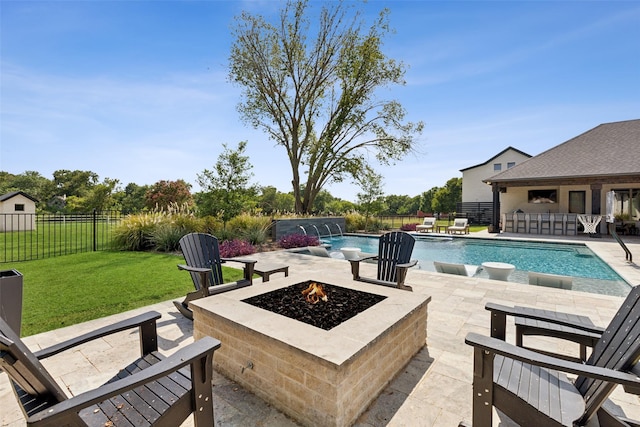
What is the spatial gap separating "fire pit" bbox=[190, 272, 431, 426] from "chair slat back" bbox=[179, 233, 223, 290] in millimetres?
1098

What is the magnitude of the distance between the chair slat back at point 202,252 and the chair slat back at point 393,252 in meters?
2.26

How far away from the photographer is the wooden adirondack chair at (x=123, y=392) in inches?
40.5

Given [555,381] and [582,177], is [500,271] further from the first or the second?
[582,177]

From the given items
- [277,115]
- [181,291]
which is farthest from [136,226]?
[277,115]

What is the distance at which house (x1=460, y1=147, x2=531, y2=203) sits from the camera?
2277 cm

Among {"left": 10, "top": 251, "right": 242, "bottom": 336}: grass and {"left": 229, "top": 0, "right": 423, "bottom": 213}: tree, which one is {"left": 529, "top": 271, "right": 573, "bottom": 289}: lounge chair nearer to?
{"left": 10, "top": 251, "right": 242, "bottom": 336}: grass

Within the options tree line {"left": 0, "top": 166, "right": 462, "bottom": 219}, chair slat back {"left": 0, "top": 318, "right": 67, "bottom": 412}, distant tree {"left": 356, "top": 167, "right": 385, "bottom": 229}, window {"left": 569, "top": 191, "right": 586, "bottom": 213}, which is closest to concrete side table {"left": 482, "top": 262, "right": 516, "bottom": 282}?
chair slat back {"left": 0, "top": 318, "right": 67, "bottom": 412}

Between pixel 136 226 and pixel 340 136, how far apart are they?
1102 centimetres

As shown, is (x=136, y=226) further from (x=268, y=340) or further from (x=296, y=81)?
(x=296, y=81)

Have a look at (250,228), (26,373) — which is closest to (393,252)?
(26,373)

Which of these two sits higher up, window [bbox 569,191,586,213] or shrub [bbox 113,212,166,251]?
window [bbox 569,191,586,213]

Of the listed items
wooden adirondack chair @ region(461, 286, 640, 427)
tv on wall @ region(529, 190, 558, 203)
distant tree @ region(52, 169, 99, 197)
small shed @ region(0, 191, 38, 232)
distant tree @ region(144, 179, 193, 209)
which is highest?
distant tree @ region(52, 169, 99, 197)

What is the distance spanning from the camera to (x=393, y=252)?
4227 millimetres

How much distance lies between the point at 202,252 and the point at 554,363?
3.54 meters
